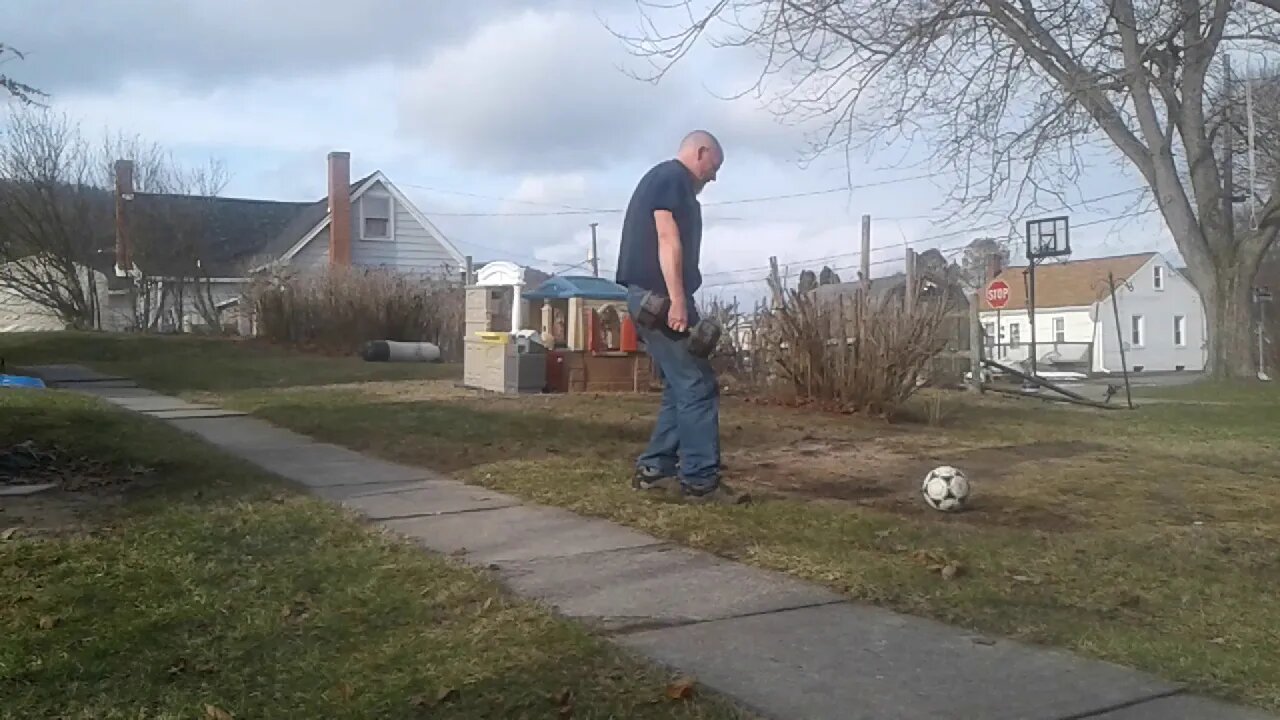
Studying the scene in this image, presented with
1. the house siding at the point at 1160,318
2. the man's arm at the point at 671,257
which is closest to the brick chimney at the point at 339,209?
the man's arm at the point at 671,257

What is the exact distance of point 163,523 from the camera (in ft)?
16.8

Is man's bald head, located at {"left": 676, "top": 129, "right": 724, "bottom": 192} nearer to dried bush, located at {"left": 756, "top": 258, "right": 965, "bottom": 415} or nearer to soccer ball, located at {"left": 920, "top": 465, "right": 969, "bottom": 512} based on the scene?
soccer ball, located at {"left": 920, "top": 465, "right": 969, "bottom": 512}

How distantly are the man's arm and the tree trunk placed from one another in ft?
62.2

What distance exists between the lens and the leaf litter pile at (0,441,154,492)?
6.19 metres

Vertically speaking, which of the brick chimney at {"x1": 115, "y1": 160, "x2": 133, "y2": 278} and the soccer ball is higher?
the brick chimney at {"x1": 115, "y1": 160, "x2": 133, "y2": 278}

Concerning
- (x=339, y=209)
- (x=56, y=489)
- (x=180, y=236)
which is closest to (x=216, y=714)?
(x=56, y=489)

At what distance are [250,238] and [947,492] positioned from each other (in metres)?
37.0

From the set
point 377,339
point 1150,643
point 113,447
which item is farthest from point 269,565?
point 377,339

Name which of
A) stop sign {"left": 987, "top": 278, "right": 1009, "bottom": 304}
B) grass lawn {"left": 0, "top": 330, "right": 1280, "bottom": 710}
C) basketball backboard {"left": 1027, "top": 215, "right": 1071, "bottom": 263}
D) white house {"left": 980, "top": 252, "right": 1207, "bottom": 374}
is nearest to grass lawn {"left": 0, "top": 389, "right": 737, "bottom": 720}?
grass lawn {"left": 0, "top": 330, "right": 1280, "bottom": 710}

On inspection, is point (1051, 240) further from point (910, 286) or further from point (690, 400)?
point (690, 400)

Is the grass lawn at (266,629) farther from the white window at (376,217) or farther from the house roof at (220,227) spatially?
the white window at (376,217)

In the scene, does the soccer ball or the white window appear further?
the white window

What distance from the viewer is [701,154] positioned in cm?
622

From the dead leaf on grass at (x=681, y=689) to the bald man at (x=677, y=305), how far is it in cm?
272
